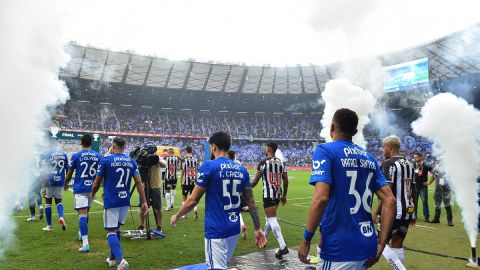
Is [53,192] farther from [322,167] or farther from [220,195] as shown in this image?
[322,167]

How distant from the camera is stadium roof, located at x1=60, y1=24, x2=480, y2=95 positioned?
38.4 m

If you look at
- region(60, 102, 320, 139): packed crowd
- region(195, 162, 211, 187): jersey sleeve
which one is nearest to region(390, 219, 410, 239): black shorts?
region(195, 162, 211, 187): jersey sleeve

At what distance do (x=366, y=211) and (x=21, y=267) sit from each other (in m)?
5.97

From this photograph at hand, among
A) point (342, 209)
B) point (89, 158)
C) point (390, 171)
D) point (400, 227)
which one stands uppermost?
point (89, 158)

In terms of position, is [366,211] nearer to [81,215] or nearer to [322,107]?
[81,215]

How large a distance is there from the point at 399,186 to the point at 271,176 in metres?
2.71

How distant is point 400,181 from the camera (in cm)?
540

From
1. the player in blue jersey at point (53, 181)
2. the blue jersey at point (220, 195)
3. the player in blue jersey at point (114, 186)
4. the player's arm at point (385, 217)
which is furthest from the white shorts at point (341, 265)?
the player in blue jersey at point (53, 181)

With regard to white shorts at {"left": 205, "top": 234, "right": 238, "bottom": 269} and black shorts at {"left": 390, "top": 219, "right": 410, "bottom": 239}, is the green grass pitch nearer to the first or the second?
black shorts at {"left": 390, "top": 219, "right": 410, "bottom": 239}

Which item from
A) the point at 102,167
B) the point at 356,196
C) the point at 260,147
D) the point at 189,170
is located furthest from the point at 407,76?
the point at 356,196

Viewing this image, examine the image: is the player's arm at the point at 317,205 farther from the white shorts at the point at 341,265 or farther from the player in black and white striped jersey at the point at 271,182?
the player in black and white striped jersey at the point at 271,182

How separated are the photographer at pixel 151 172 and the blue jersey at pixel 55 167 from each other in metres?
2.14

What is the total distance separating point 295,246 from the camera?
783cm

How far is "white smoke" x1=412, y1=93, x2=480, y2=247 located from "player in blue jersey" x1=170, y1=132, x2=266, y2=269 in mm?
6109
